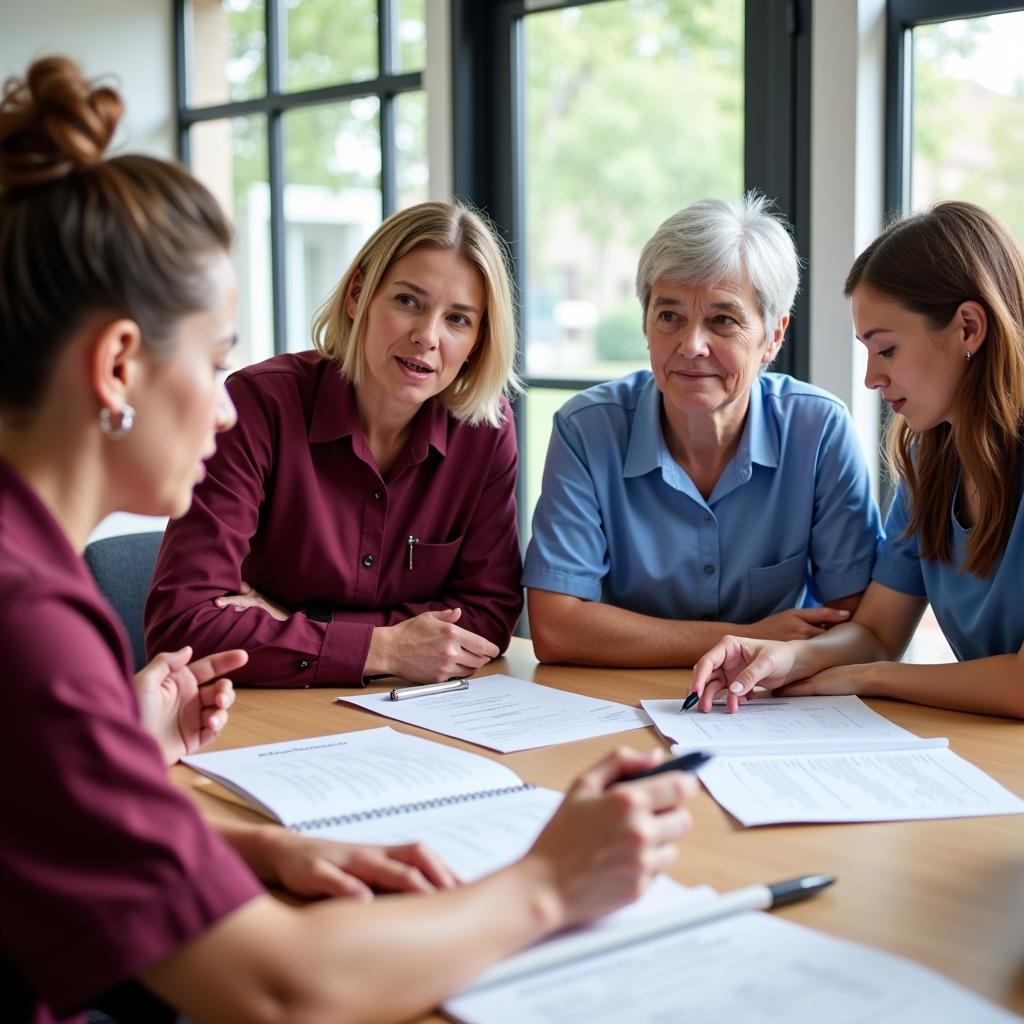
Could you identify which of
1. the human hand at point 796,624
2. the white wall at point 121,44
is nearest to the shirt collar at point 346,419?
the human hand at point 796,624

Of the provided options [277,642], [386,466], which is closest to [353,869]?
[277,642]

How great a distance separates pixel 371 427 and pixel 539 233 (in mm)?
1735

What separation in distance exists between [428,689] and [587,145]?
7.31 feet

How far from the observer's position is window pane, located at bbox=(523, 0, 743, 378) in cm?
324

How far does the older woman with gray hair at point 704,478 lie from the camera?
2.12 metres

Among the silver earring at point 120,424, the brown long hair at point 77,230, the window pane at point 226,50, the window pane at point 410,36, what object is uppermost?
the window pane at point 226,50

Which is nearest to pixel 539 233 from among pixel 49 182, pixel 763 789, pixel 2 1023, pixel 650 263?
pixel 650 263

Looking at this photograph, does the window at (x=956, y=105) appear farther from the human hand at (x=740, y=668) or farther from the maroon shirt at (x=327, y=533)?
the maroon shirt at (x=327, y=533)

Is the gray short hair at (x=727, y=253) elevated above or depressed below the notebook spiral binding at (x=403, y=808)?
above

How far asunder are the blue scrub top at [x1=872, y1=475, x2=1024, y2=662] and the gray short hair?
0.42 metres

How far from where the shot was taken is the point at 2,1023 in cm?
88

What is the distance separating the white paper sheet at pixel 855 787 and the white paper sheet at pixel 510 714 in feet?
0.77

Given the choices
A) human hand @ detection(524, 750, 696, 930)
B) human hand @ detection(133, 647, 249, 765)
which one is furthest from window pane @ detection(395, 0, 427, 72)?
human hand @ detection(524, 750, 696, 930)

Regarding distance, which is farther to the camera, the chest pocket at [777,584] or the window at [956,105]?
the window at [956,105]
